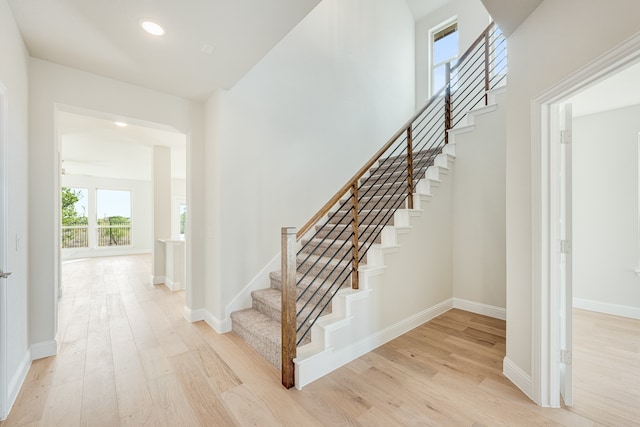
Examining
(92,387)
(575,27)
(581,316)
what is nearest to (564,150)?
(575,27)

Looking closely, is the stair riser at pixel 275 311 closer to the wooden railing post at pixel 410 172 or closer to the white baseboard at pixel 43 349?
the wooden railing post at pixel 410 172

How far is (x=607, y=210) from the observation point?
3.29 metres

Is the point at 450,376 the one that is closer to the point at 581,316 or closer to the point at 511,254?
the point at 511,254

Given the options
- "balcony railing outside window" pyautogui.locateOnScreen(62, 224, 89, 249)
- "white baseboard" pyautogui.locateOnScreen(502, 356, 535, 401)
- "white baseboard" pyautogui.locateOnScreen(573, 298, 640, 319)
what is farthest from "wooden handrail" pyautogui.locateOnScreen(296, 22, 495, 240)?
"balcony railing outside window" pyautogui.locateOnScreen(62, 224, 89, 249)

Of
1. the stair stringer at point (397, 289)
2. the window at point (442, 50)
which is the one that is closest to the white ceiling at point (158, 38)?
the stair stringer at point (397, 289)

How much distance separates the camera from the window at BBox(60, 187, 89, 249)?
27.6 feet

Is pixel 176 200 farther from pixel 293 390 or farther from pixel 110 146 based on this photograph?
pixel 293 390

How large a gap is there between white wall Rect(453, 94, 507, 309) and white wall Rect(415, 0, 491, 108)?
2.73 meters

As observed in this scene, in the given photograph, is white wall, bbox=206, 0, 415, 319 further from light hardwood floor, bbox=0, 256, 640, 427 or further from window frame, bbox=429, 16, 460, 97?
window frame, bbox=429, 16, 460, 97

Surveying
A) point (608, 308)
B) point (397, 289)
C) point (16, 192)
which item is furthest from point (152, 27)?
point (608, 308)

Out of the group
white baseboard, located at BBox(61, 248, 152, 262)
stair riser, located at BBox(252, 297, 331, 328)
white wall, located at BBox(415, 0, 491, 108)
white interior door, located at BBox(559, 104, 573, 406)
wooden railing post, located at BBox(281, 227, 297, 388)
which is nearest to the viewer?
white interior door, located at BBox(559, 104, 573, 406)

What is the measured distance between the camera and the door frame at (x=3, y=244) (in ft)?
5.39

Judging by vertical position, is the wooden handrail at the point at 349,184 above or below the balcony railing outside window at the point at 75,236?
above

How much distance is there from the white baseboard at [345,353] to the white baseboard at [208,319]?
125 centimetres
